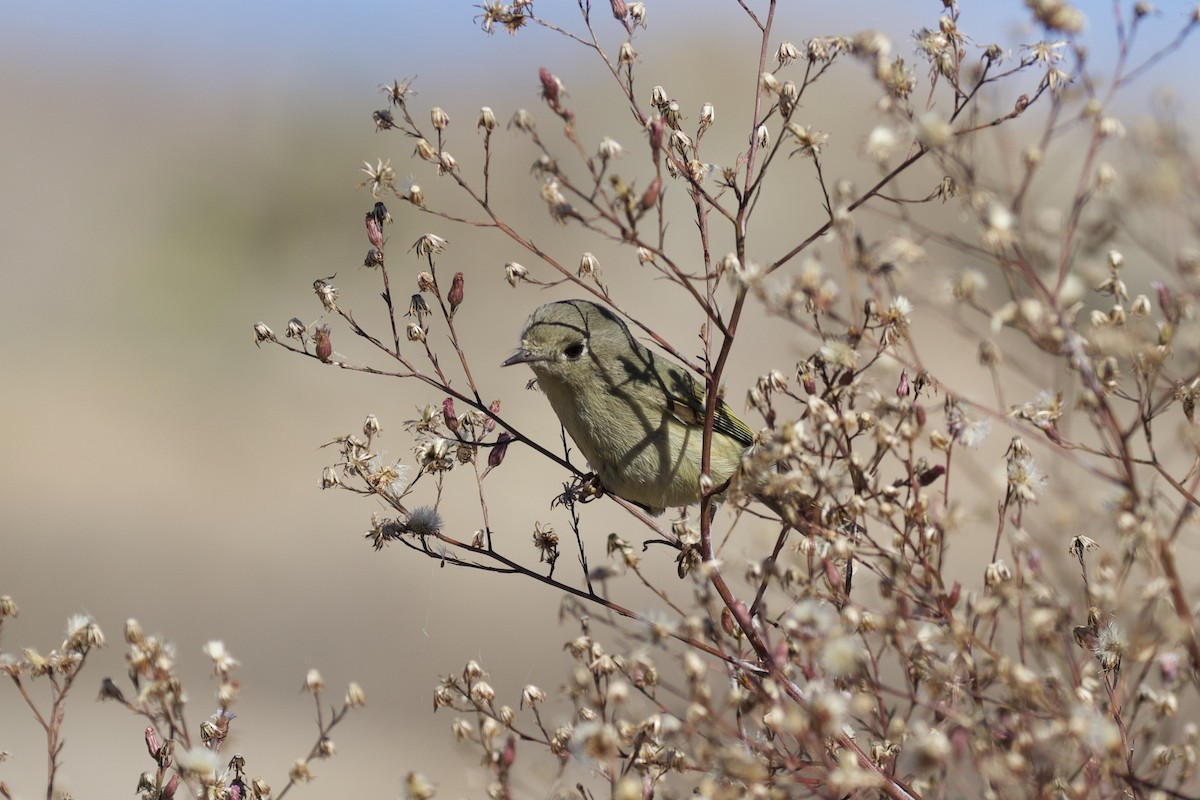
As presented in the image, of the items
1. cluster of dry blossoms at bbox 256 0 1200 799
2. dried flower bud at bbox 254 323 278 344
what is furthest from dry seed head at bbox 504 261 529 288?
dried flower bud at bbox 254 323 278 344

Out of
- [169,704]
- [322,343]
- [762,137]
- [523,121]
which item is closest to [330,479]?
[322,343]

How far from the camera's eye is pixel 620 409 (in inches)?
148

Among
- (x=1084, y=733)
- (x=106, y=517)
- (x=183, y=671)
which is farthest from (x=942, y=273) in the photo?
(x=106, y=517)

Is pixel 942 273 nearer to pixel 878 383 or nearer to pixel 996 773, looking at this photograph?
pixel 878 383

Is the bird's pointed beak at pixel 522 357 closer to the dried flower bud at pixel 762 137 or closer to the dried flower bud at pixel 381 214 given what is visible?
the dried flower bud at pixel 381 214

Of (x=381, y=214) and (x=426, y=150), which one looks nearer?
(x=426, y=150)

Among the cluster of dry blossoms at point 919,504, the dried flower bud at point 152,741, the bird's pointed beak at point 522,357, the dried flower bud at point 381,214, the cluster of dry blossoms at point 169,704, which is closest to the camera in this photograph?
the cluster of dry blossoms at point 919,504

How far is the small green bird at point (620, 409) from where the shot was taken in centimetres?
369

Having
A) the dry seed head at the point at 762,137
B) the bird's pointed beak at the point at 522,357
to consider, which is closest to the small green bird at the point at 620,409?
the bird's pointed beak at the point at 522,357

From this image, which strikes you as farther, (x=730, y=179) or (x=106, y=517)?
(x=106, y=517)

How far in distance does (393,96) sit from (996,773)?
5.59ft

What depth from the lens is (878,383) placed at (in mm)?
2016

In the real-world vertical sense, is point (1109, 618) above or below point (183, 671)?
below

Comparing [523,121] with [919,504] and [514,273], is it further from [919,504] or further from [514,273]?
[919,504]
